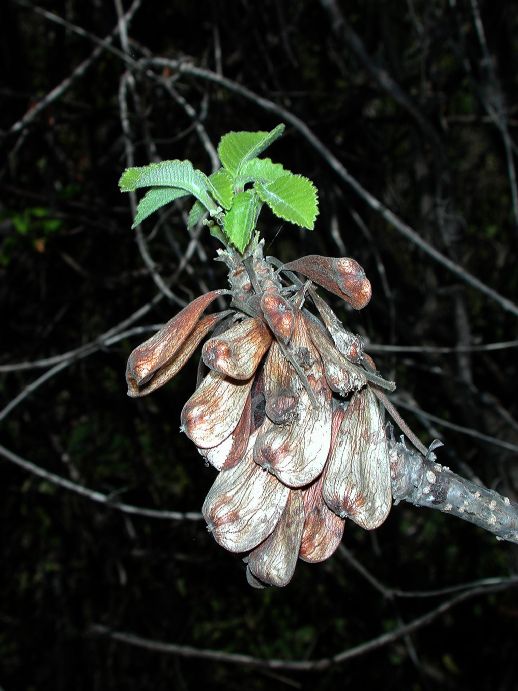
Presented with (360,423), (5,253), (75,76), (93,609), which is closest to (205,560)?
(93,609)

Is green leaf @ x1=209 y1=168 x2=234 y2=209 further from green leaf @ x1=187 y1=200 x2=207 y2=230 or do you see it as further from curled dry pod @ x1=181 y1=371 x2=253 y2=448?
curled dry pod @ x1=181 y1=371 x2=253 y2=448

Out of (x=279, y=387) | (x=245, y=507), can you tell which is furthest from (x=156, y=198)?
(x=245, y=507)

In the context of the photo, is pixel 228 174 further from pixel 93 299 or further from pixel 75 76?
pixel 93 299

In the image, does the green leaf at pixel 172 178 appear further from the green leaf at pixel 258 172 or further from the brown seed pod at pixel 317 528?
the brown seed pod at pixel 317 528

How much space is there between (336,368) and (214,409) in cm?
17

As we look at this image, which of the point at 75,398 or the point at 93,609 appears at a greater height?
the point at 75,398

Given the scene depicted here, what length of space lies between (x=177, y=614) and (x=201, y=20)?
9.72 ft

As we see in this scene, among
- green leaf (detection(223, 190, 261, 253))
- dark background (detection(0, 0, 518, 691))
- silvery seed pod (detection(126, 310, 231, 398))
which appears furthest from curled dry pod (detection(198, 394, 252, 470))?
dark background (detection(0, 0, 518, 691))

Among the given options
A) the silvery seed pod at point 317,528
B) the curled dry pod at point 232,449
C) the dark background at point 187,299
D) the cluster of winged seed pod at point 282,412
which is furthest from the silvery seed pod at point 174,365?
the dark background at point 187,299

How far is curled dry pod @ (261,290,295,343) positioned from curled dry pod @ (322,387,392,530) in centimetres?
13

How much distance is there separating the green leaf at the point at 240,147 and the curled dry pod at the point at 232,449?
0.31 m

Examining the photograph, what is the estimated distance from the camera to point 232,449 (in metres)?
0.98

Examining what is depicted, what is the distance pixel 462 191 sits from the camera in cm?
461

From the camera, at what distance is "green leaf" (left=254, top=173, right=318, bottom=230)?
0.89 m
